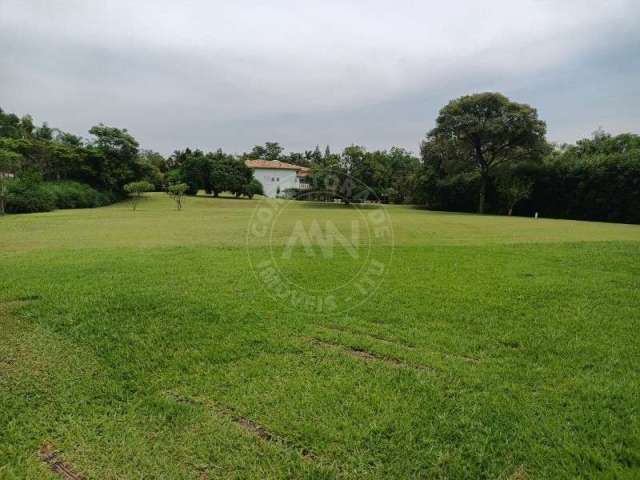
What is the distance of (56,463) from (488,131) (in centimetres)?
3122

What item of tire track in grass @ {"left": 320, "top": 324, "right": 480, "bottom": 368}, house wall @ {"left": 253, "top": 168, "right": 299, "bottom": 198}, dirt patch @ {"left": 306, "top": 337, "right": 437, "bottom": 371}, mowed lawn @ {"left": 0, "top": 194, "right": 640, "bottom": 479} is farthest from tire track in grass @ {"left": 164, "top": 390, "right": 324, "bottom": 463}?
house wall @ {"left": 253, "top": 168, "right": 299, "bottom": 198}

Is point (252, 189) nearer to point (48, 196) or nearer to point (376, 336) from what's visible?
point (48, 196)

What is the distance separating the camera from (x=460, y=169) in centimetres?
3203

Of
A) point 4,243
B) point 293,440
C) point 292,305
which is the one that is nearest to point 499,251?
point 292,305

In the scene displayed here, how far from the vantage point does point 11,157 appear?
901 inches

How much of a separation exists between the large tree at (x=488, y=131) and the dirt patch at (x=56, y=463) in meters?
30.9

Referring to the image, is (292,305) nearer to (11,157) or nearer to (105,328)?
(105,328)

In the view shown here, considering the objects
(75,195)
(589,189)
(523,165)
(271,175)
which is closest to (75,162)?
(75,195)

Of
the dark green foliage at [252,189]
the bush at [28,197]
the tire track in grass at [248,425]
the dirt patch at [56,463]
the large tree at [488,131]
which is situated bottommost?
the dirt patch at [56,463]

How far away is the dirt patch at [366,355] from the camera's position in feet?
10.0

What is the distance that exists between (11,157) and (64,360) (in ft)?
91.5

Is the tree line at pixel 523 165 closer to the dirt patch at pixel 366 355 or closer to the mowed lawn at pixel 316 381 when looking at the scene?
the mowed lawn at pixel 316 381

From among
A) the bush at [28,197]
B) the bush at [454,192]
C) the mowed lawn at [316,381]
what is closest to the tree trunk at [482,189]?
the bush at [454,192]

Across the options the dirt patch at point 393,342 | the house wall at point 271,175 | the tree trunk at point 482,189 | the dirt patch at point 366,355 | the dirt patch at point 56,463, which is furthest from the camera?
the house wall at point 271,175
